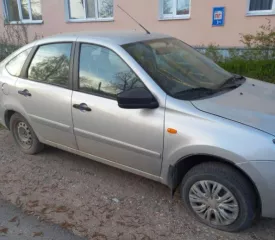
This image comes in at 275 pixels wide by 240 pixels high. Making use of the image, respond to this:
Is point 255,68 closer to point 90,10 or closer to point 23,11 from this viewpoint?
point 90,10

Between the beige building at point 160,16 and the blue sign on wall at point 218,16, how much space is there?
72 mm

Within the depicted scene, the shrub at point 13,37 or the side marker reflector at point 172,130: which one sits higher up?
the shrub at point 13,37

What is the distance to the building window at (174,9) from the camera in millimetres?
7648

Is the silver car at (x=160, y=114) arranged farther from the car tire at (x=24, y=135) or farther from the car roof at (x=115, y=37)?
the car tire at (x=24, y=135)

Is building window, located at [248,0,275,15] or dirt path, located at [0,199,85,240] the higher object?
building window, located at [248,0,275,15]

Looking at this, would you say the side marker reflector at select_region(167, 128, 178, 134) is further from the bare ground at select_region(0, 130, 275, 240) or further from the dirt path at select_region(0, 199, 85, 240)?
the dirt path at select_region(0, 199, 85, 240)

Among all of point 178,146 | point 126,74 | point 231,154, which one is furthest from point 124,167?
point 231,154

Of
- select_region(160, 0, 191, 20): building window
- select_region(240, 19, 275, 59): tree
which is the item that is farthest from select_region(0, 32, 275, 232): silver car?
select_region(160, 0, 191, 20): building window

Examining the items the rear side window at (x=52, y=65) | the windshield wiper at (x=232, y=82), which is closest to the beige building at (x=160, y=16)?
the windshield wiper at (x=232, y=82)

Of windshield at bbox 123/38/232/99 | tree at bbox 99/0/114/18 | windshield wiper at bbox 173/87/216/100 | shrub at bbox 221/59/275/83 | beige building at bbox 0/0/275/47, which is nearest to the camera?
windshield wiper at bbox 173/87/216/100

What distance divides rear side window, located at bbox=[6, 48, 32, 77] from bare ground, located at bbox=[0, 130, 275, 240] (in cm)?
115

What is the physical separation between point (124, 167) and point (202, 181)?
33.8 inches

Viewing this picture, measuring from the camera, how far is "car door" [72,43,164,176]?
2.64 metres

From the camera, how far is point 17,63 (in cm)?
375
